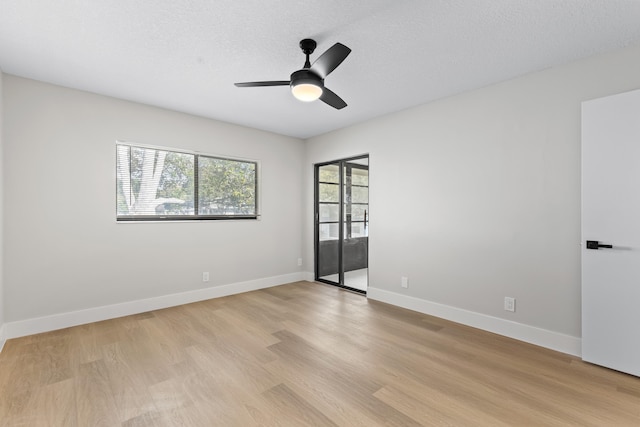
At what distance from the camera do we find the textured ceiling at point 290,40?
6.09 feet

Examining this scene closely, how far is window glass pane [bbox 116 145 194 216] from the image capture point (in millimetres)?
3436

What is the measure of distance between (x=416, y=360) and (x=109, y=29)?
3458 millimetres

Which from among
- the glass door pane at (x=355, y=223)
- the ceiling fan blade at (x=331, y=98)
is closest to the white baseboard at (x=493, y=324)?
the glass door pane at (x=355, y=223)

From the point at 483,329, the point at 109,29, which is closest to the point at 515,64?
the point at 483,329

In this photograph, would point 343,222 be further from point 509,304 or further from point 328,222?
point 509,304

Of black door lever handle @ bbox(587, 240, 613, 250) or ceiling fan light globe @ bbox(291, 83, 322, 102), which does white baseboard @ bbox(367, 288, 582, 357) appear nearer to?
black door lever handle @ bbox(587, 240, 613, 250)

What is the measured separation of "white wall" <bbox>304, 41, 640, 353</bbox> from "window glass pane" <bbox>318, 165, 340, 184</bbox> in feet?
2.78

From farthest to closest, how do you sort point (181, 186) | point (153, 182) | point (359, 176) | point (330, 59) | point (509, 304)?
point (359, 176) → point (181, 186) → point (153, 182) → point (509, 304) → point (330, 59)

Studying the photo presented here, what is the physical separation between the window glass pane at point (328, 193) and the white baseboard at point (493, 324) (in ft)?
5.63

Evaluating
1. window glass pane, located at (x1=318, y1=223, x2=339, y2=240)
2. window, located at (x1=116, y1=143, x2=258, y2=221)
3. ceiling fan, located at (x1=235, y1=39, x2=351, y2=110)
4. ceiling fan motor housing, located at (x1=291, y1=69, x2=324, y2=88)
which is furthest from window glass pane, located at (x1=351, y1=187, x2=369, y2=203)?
ceiling fan motor housing, located at (x1=291, y1=69, x2=324, y2=88)

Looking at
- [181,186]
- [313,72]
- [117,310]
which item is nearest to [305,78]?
[313,72]

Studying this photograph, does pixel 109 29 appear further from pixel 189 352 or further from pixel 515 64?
pixel 515 64

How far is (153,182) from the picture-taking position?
3643 mm

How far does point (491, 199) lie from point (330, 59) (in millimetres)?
2193
